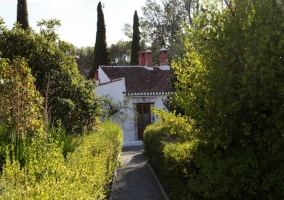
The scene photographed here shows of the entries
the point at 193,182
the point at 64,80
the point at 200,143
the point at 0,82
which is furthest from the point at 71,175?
the point at 64,80

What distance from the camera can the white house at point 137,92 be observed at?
78.9 feet

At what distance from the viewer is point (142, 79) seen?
1043 inches

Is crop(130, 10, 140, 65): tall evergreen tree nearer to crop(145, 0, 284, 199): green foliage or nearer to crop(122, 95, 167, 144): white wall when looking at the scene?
crop(122, 95, 167, 144): white wall

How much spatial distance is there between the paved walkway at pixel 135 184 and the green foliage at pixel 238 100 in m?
3.42

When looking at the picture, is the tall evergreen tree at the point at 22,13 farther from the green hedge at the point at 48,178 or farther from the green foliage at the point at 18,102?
the green hedge at the point at 48,178

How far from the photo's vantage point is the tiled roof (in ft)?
80.6

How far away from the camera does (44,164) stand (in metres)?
4.31

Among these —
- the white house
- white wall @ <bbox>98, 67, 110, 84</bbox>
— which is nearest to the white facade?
the white house

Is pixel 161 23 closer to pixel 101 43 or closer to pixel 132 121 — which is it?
pixel 101 43

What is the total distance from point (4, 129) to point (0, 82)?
82.8 inches

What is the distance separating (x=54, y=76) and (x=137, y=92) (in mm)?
13727

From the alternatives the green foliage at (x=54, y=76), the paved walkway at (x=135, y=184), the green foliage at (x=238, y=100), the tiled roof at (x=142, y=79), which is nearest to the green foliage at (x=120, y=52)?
the tiled roof at (x=142, y=79)

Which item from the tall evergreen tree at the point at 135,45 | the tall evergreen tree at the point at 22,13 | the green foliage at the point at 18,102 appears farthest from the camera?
the tall evergreen tree at the point at 135,45

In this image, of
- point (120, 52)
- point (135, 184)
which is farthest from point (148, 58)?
point (120, 52)
